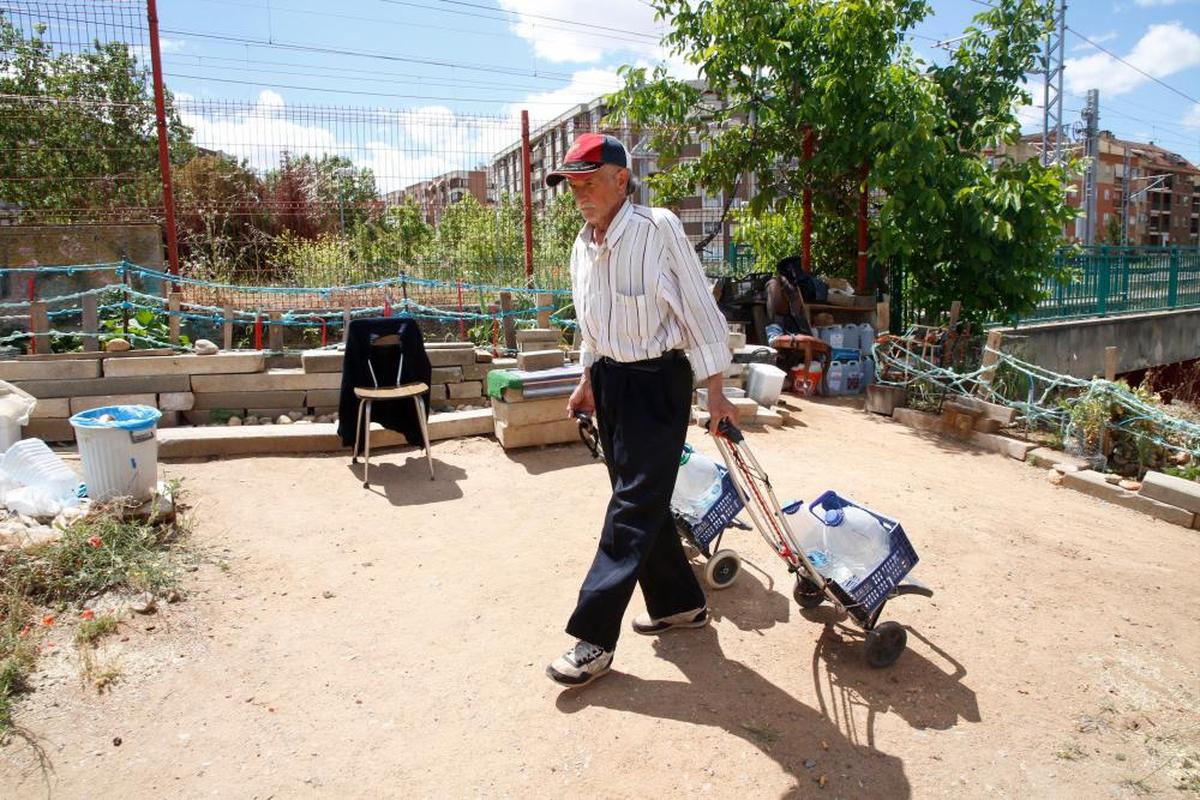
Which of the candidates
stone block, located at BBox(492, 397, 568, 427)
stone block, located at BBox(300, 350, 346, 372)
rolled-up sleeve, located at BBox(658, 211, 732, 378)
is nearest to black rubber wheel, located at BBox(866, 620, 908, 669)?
rolled-up sleeve, located at BBox(658, 211, 732, 378)

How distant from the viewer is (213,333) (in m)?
8.17

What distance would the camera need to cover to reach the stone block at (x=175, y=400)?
6680 millimetres

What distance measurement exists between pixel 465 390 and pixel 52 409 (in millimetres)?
3324

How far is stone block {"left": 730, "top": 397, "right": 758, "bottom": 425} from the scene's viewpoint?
7.19m

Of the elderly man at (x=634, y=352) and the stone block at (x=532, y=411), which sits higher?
the elderly man at (x=634, y=352)

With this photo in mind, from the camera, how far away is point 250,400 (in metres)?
6.88

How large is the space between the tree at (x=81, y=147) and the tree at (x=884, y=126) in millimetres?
5913

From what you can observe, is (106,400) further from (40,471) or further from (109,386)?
(40,471)

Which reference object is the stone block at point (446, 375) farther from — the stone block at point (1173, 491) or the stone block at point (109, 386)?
the stone block at point (1173, 491)

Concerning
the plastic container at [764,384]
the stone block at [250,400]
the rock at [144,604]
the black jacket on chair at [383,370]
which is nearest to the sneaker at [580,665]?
the rock at [144,604]

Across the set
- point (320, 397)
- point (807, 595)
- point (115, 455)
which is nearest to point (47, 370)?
point (320, 397)

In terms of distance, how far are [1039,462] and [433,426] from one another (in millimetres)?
5384

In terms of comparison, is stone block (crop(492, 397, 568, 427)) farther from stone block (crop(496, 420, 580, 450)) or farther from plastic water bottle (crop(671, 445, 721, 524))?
plastic water bottle (crop(671, 445, 721, 524))

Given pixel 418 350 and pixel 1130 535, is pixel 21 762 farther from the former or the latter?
pixel 1130 535
